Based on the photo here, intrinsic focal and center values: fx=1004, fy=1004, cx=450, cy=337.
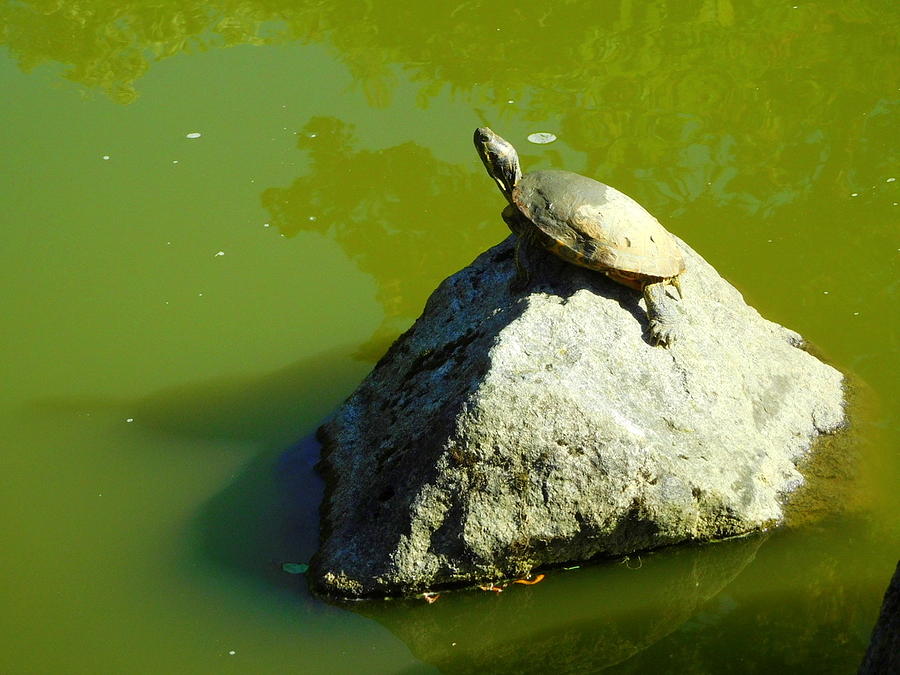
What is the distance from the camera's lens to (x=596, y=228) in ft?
13.4

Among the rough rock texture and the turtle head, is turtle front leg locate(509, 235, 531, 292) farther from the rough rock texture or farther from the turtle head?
the rough rock texture

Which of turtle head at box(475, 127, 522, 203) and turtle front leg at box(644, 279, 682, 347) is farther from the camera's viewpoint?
turtle head at box(475, 127, 522, 203)

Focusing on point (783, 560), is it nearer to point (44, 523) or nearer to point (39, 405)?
point (44, 523)

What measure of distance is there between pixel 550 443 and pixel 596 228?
987 mm

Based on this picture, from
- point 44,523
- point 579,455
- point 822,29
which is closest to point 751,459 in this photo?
point 579,455

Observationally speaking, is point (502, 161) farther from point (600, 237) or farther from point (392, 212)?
point (392, 212)

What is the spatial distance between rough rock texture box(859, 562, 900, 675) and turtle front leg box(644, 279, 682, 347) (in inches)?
56.8

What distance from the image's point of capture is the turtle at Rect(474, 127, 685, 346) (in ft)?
13.4

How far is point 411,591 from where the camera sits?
12.3 ft

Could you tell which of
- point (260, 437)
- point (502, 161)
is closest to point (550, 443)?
point (502, 161)

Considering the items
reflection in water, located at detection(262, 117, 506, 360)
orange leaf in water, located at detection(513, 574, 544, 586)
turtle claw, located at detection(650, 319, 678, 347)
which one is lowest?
orange leaf in water, located at detection(513, 574, 544, 586)

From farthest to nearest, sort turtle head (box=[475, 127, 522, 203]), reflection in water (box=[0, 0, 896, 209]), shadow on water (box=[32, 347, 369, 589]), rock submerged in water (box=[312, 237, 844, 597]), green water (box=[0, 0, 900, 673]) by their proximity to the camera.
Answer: reflection in water (box=[0, 0, 896, 209])
turtle head (box=[475, 127, 522, 203])
shadow on water (box=[32, 347, 369, 589])
green water (box=[0, 0, 900, 673])
rock submerged in water (box=[312, 237, 844, 597])

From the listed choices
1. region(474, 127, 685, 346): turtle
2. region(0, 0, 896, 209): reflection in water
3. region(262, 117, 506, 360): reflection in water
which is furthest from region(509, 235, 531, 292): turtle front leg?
region(0, 0, 896, 209): reflection in water

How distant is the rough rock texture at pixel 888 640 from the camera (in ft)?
9.00
